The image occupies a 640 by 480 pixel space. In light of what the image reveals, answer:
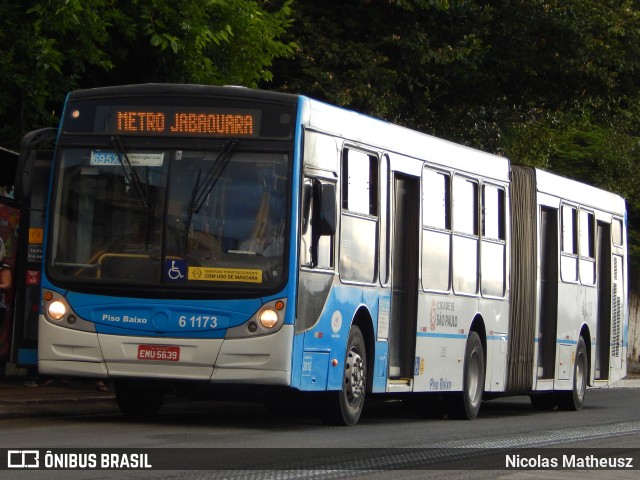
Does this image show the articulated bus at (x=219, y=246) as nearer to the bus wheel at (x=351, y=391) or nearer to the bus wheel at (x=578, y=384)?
the bus wheel at (x=351, y=391)

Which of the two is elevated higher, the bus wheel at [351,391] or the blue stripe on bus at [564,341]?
the blue stripe on bus at [564,341]

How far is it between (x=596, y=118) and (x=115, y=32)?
1526cm

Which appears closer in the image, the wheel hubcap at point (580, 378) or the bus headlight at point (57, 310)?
the bus headlight at point (57, 310)

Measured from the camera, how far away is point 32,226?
14586 millimetres

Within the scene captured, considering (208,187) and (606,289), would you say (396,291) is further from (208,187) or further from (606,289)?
(606,289)

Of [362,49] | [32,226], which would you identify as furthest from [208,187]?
[362,49]

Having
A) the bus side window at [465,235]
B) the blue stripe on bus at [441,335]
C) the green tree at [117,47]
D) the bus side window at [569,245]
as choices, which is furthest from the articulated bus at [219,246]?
the bus side window at [569,245]

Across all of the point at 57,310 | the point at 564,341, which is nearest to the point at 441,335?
the point at 564,341

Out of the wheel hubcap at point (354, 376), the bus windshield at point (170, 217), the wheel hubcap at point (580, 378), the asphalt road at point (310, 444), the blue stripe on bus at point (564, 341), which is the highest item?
the bus windshield at point (170, 217)

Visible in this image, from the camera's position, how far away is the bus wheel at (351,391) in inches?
580

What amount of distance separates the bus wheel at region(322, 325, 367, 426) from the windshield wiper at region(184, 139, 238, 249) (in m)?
2.15

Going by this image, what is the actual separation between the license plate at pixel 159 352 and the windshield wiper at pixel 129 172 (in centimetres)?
125

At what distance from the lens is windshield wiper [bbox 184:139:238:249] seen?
1370cm

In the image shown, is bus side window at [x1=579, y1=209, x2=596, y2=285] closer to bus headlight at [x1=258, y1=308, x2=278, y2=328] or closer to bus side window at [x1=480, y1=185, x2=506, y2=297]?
bus side window at [x1=480, y1=185, x2=506, y2=297]
